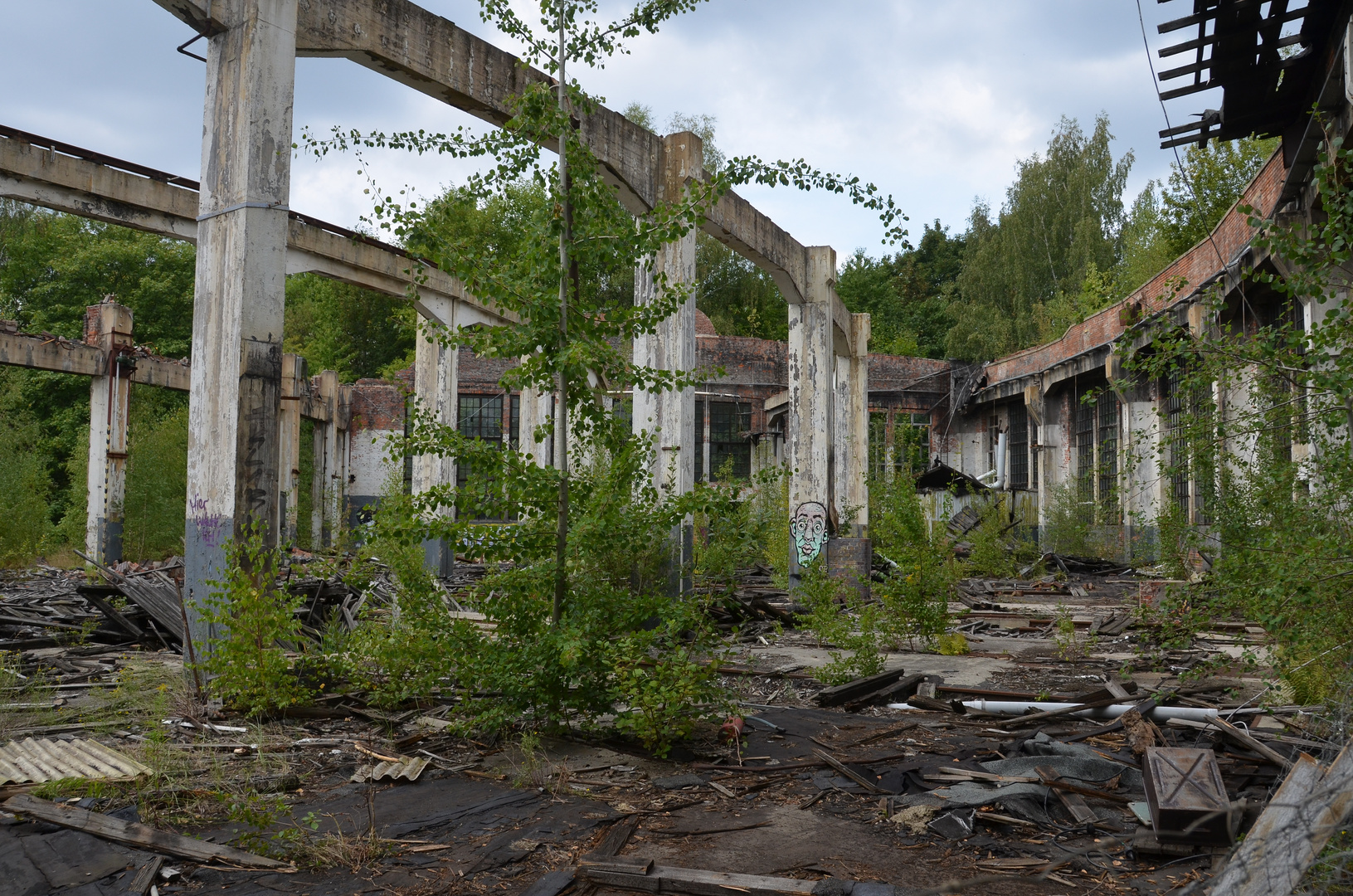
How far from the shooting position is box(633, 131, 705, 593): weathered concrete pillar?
11641 millimetres

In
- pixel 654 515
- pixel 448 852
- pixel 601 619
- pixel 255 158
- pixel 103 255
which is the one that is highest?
pixel 103 255

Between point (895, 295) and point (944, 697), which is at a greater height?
point (895, 295)

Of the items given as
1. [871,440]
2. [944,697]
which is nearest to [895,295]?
[871,440]

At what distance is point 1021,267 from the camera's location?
4031cm

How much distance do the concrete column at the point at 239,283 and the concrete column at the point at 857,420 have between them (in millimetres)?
14245

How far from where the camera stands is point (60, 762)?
5.27m

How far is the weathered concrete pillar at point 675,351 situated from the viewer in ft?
38.2

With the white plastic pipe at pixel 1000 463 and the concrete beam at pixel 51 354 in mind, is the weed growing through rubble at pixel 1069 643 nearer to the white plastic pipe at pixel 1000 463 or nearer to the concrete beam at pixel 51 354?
the concrete beam at pixel 51 354

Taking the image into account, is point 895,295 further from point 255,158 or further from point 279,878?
point 279,878

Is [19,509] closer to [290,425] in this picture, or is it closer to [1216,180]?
[290,425]

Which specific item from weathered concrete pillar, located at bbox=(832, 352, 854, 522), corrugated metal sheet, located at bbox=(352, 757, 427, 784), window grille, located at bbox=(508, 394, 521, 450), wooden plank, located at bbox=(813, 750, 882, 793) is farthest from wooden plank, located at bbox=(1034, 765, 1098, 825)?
window grille, located at bbox=(508, 394, 521, 450)

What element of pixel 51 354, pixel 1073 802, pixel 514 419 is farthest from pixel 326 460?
pixel 1073 802

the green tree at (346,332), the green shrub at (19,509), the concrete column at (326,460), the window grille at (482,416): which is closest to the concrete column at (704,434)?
the window grille at (482,416)

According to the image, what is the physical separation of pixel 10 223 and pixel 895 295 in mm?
37972
